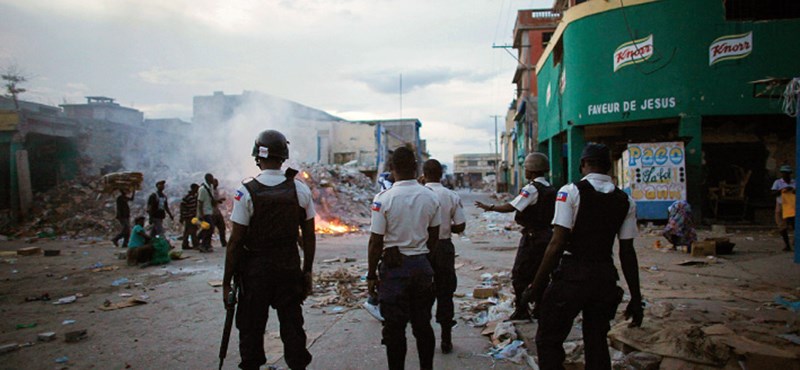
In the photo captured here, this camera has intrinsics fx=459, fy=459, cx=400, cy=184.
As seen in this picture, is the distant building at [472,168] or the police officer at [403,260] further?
the distant building at [472,168]

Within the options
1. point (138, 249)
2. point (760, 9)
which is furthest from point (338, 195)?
point (760, 9)

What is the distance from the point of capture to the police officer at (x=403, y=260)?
9.77 feet

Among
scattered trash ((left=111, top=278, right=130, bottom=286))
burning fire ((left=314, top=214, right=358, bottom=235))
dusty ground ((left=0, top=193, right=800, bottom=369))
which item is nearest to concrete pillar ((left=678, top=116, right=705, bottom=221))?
dusty ground ((left=0, top=193, right=800, bottom=369))

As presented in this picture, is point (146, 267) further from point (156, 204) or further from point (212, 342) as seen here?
point (212, 342)

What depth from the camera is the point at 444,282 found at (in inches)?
157

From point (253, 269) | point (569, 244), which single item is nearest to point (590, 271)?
point (569, 244)

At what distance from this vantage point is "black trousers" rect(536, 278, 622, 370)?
107 inches

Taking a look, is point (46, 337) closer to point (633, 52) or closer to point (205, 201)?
point (205, 201)

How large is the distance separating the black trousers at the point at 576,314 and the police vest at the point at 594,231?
70 millimetres

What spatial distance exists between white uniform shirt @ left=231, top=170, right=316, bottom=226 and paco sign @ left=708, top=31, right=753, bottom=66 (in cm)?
1449

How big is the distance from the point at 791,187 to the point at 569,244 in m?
→ 7.95

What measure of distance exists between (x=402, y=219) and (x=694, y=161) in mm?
13684

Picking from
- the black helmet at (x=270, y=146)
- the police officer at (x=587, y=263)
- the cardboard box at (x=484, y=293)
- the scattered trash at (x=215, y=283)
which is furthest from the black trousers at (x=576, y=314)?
the scattered trash at (x=215, y=283)

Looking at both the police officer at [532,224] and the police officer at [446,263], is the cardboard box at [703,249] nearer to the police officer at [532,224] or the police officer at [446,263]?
the police officer at [532,224]
